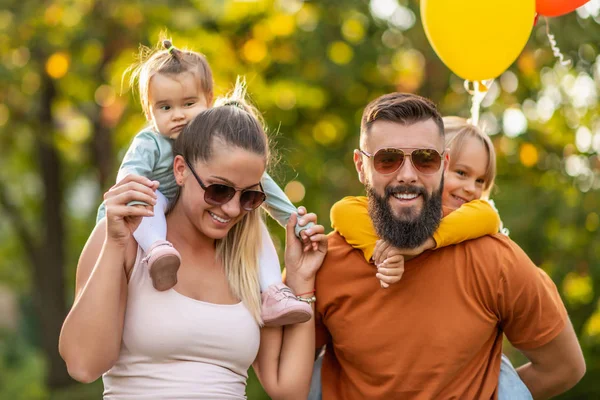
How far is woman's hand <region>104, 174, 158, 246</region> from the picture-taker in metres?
2.75

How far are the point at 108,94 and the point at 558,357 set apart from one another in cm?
765

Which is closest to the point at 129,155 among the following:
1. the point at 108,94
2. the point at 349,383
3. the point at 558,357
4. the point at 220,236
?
the point at 220,236

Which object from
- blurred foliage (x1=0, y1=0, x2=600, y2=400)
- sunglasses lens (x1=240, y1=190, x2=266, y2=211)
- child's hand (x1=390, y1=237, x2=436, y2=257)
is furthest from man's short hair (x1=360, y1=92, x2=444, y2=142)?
blurred foliage (x1=0, y1=0, x2=600, y2=400)

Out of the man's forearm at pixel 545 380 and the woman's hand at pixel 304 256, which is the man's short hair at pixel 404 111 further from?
the man's forearm at pixel 545 380

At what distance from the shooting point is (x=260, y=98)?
8656 millimetres

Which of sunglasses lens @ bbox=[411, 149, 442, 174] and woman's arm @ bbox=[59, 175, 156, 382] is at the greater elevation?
sunglasses lens @ bbox=[411, 149, 442, 174]

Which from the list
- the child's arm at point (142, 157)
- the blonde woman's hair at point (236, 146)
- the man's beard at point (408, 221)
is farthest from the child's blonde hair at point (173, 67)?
the man's beard at point (408, 221)

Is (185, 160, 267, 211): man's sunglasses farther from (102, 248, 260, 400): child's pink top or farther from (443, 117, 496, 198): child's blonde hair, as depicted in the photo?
(443, 117, 496, 198): child's blonde hair

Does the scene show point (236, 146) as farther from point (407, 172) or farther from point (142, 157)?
point (407, 172)

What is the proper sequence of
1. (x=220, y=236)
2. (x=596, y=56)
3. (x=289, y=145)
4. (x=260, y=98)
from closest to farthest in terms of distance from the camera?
(x=220, y=236) → (x=596, y=56) → (x=289, y=145) → (x=260, y=98)

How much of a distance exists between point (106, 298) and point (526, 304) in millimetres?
1533

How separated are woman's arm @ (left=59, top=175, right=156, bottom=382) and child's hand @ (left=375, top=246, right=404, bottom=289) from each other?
0.89 metres

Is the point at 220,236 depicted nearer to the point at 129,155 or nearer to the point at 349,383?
the point at 129,155

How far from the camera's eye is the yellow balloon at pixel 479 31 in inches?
153
